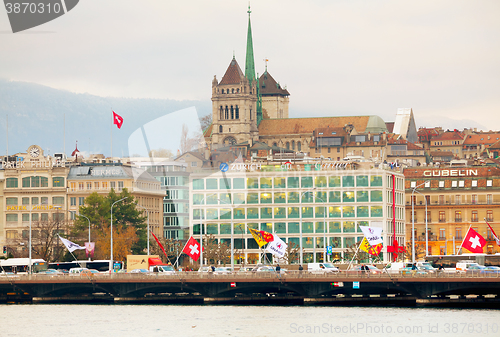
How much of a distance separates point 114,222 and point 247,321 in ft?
198

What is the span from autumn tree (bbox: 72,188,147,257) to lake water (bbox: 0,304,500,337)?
3911 cm

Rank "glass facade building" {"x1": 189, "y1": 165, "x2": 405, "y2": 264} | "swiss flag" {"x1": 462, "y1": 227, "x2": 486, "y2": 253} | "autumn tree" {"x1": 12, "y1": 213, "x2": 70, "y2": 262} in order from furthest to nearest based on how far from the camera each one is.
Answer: "glass facade building" {"x1": 189, "y1": 165, "x2": 405, "y2": 264} → "autumn tree" {"x1": 12, "y1": 213, "x2": 70, "y2": 262} → "swiss flag" {"x1": 462, "y1": 227, "x2": 486, "y2": 253}

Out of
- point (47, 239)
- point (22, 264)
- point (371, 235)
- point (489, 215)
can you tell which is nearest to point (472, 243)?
point (371, 235)

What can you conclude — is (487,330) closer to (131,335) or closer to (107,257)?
(131,335)

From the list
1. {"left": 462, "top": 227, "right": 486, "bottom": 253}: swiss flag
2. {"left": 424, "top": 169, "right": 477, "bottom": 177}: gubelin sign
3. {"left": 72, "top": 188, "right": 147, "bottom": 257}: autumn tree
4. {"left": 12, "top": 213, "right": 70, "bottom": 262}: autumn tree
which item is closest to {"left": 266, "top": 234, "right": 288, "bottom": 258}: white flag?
{"left": 462, "top": 227, "right": 486, "bottom": 253}: swiss flag

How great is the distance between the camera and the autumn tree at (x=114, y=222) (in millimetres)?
145750

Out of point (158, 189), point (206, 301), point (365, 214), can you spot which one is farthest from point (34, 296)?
point (158, 189)

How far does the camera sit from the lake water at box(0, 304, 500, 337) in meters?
84.9

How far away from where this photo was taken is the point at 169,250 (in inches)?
6068

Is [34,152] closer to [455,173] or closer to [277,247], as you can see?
[455,173]

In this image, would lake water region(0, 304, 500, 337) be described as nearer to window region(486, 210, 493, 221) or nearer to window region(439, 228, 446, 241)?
window region(439, 228, 446, 241)

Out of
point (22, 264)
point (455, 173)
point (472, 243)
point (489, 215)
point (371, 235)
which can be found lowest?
point (22, 264)

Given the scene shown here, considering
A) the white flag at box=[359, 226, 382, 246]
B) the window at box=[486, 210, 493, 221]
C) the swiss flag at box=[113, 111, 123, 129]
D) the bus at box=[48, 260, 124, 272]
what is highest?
the swiss flag at box=[113, 111, 123, 129]

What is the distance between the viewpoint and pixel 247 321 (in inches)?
3632
